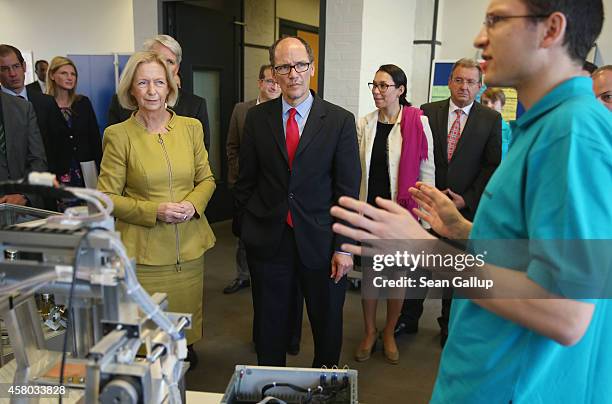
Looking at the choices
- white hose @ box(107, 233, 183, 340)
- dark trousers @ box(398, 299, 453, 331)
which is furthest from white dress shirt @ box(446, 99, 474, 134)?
white hose @ box(107, 233, 183, 340)

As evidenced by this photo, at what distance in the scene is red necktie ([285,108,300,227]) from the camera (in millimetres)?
2156

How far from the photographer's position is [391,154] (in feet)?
9.35

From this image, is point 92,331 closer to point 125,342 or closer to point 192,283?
point 125,342

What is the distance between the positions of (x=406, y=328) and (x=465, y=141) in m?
1.24

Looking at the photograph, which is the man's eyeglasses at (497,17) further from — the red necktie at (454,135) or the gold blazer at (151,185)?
the red necktie at (454,135)

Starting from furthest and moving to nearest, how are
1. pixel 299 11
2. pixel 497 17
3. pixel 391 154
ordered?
pixel 299 11 → pixel 391 154 → pixel 497 17

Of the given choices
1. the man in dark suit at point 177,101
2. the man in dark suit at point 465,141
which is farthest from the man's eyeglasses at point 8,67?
the man in dark suit at point 465,141

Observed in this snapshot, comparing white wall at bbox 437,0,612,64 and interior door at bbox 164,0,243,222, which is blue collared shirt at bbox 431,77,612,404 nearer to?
interior door at bbox 164,0,243,222

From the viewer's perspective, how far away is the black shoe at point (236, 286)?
3.84m

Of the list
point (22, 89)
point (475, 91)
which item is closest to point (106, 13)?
point (22, 89)

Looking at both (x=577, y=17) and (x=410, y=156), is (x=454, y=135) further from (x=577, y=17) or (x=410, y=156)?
(x=577, y=17)

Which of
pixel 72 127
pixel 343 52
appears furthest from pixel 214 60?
pixel 72 127

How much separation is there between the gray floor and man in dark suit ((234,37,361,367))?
0.46 meters

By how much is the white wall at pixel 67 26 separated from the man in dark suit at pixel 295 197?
221 inches
